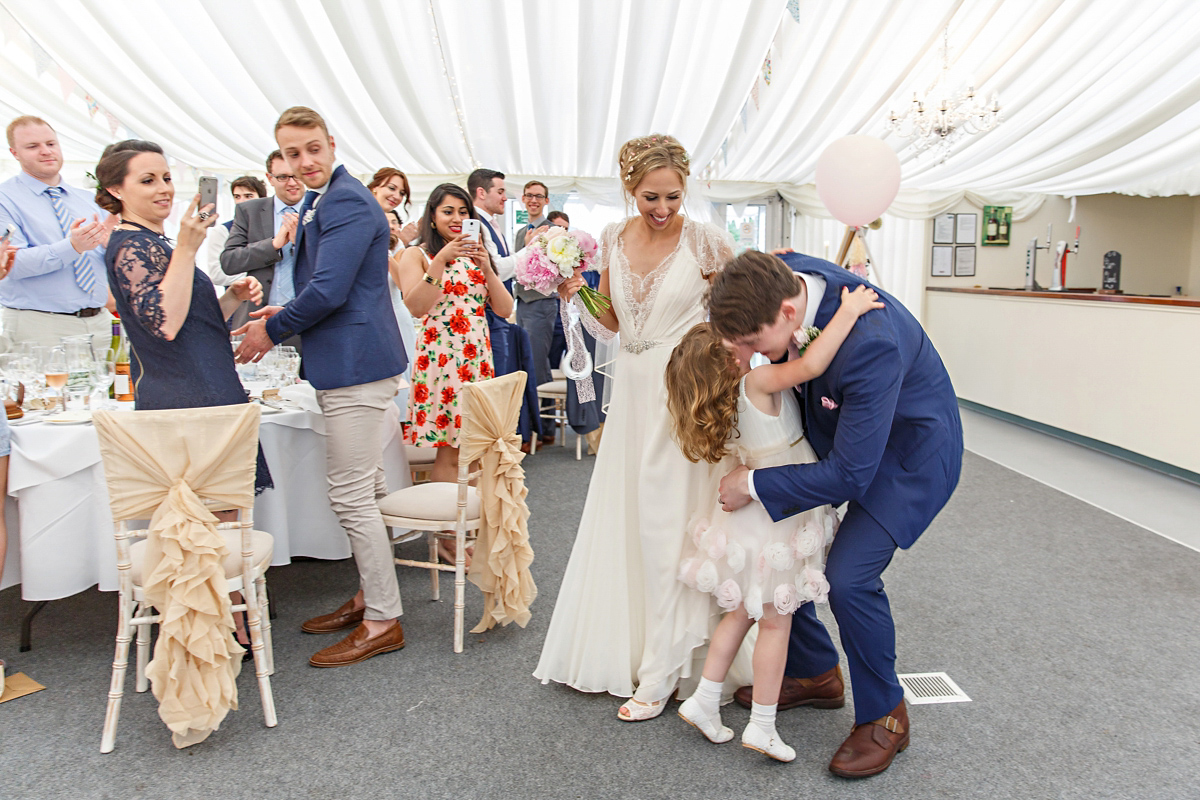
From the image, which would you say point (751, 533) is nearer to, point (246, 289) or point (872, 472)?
point (872, 472)

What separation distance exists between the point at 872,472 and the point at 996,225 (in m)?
9.98

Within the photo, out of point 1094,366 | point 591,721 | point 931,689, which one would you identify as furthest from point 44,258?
point 1094,366

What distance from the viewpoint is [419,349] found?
12.0 ft

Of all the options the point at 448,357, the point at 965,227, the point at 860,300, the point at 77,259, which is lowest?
the point at 448,357

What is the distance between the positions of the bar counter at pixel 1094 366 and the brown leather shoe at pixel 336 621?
16.2 feet

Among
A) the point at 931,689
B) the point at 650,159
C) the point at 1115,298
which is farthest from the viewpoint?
the point at 1115,298

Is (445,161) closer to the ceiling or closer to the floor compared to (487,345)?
closer to the ceiling

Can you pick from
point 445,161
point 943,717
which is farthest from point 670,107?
point 943,717

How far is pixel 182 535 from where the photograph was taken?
2.06m

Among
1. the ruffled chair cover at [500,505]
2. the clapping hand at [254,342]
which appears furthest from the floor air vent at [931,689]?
the clapping hand at [254,342]

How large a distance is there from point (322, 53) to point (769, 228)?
7077 millimetres

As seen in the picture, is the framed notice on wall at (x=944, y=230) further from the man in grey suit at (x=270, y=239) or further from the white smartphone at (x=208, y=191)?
the white smartphone at (x=208, y=191)

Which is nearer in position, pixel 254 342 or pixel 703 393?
pixel 703 393

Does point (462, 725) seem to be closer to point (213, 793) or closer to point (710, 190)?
point (213, 793)
